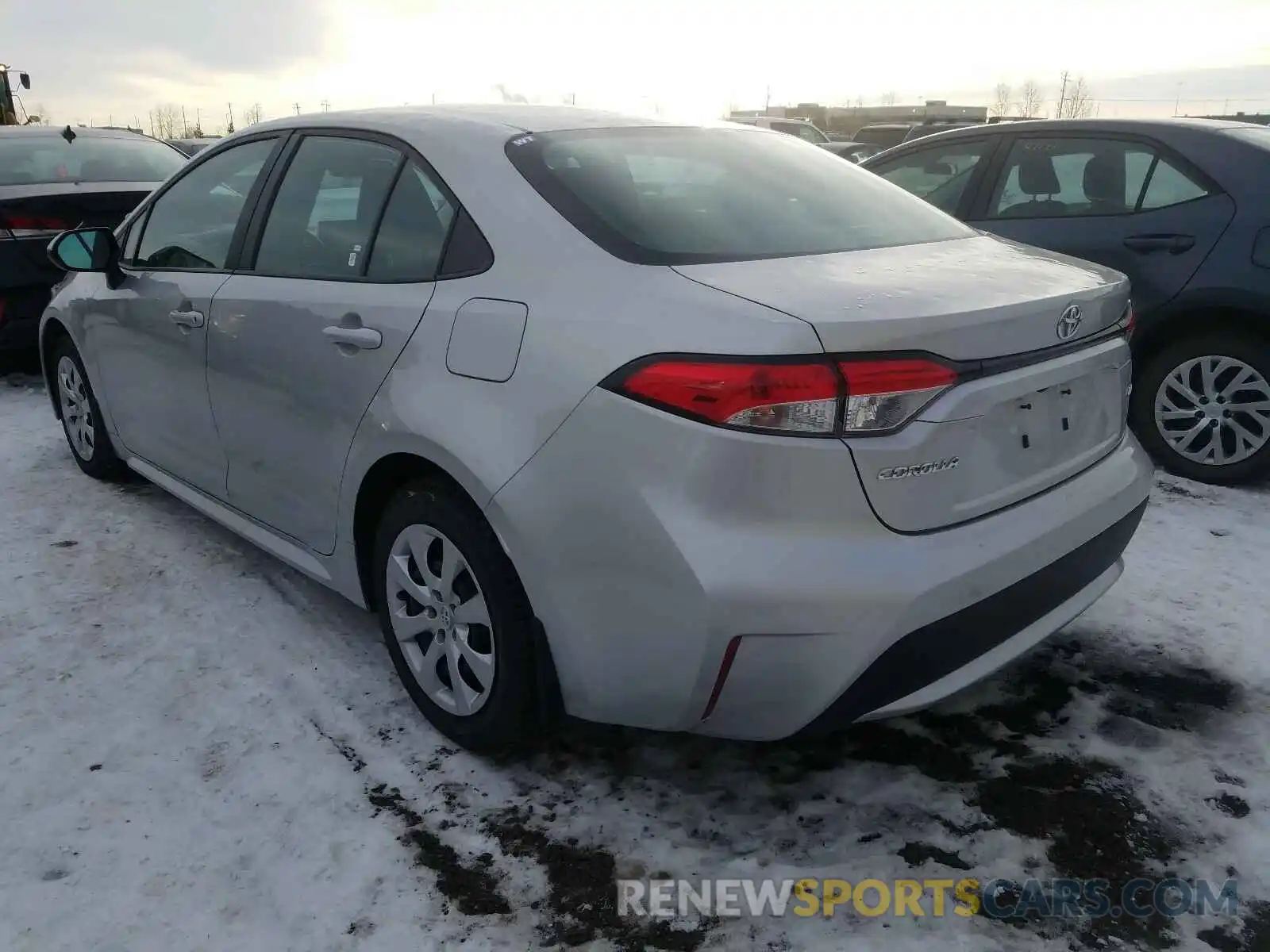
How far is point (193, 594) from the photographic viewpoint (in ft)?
11.6

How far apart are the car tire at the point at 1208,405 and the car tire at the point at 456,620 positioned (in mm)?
3208

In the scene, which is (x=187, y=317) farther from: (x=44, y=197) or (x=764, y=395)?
(x=44, y=197)

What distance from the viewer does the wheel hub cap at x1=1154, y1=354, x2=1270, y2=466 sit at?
438 centimetres

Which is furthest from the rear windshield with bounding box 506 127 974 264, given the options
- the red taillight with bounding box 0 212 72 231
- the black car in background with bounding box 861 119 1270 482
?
the red taillight with bounding box 0 212 72 231

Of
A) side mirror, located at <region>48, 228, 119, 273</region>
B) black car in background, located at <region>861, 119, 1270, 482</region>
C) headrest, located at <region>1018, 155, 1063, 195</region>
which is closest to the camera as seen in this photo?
side mirror, located at <region>48, 228, 119, 273</region>

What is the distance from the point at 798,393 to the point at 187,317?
2.38 meters

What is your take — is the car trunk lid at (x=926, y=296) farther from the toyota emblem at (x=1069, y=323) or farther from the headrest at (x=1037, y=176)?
the headrest at (x=1037, y=176)

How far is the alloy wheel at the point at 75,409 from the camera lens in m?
4.52

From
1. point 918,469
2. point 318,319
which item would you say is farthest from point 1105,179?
point 318,319

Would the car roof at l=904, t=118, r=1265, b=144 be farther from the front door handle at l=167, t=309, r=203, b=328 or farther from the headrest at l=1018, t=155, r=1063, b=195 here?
the front door handle at l=167, t=309, r=203, b=328

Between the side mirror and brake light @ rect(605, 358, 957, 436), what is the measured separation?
2804mm

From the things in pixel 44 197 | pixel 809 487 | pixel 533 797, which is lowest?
pixel 533 797

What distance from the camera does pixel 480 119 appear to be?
8.91 ft

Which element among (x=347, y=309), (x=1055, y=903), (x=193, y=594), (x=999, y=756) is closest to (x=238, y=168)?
(x=347, y=309)
